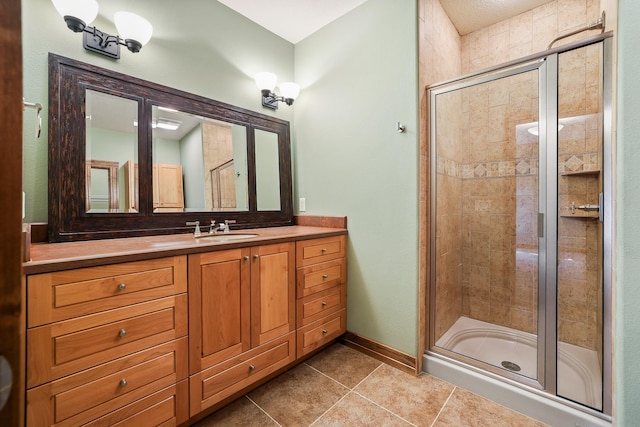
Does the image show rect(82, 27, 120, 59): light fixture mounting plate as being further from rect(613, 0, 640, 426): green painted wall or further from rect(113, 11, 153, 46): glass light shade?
rect(613, 0, 640, 426): green painted wall

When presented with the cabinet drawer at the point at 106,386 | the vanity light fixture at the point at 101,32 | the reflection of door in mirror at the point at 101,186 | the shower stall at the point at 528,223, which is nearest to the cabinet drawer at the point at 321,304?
the shower stall at the point at 528,223

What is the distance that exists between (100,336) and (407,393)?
1.54m

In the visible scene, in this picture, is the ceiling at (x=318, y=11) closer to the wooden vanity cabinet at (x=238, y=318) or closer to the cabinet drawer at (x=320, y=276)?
the wooden vanity cabinet at (x=238, y=318)

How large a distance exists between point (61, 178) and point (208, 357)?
3.77 ft

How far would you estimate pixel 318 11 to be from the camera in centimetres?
207

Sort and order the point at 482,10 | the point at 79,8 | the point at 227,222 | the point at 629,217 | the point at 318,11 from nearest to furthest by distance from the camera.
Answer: the point at 629,217 < the point at 79,8 < the point at 227,222 < the point at 318,11 < the point at 482,10

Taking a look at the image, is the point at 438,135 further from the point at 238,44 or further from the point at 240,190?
the point at 238,44

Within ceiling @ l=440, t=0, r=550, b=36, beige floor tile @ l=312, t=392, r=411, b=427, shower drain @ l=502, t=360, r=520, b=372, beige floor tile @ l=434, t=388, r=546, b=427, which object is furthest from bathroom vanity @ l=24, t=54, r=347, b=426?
ceiling @ l=440, t=0, r=550, b=36

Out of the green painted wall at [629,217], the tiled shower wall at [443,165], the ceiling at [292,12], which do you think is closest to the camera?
the green painted wall at [629,217]

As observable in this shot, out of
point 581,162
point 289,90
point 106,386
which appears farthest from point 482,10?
point 106,386

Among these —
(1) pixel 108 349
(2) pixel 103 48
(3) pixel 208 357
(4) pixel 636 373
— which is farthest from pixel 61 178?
(4) pixel 636 373

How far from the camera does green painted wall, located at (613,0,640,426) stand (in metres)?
0.86

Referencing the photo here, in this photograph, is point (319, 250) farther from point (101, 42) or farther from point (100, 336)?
point (101, 42)

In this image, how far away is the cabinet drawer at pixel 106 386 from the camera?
905 mm
